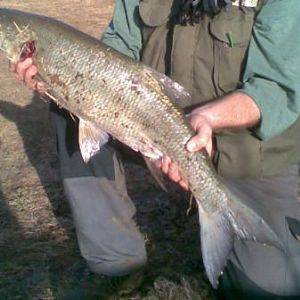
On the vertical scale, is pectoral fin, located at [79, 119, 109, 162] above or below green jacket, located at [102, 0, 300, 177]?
below

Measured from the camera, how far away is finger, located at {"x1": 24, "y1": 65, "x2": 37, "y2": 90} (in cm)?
356

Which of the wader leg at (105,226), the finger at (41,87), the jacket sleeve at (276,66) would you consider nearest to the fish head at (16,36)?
the finger at (41,87)

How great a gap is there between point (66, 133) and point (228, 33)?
0.96 m

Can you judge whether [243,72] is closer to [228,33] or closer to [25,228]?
[228,33]

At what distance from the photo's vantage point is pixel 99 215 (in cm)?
388

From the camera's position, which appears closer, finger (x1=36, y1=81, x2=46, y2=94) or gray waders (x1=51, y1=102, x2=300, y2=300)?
finger (x1=36, y1=81, x2=46, y2=94)

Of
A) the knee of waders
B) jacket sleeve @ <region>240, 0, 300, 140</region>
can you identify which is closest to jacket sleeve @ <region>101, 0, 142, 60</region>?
jacket sleeve @ <region>240, 0, 300, 140</region>

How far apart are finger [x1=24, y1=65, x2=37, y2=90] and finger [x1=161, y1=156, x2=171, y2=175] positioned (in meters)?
0.74

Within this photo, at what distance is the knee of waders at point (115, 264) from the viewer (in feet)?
12.9

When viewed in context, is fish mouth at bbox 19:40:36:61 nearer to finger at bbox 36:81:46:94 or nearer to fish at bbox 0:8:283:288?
fish at bbox 0:8:283:288

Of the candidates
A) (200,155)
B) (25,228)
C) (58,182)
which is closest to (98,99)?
(200,155)

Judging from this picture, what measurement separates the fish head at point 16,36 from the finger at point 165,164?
2.59ft

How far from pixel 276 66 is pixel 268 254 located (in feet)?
3.03

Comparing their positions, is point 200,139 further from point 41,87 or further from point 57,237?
point 57,237
